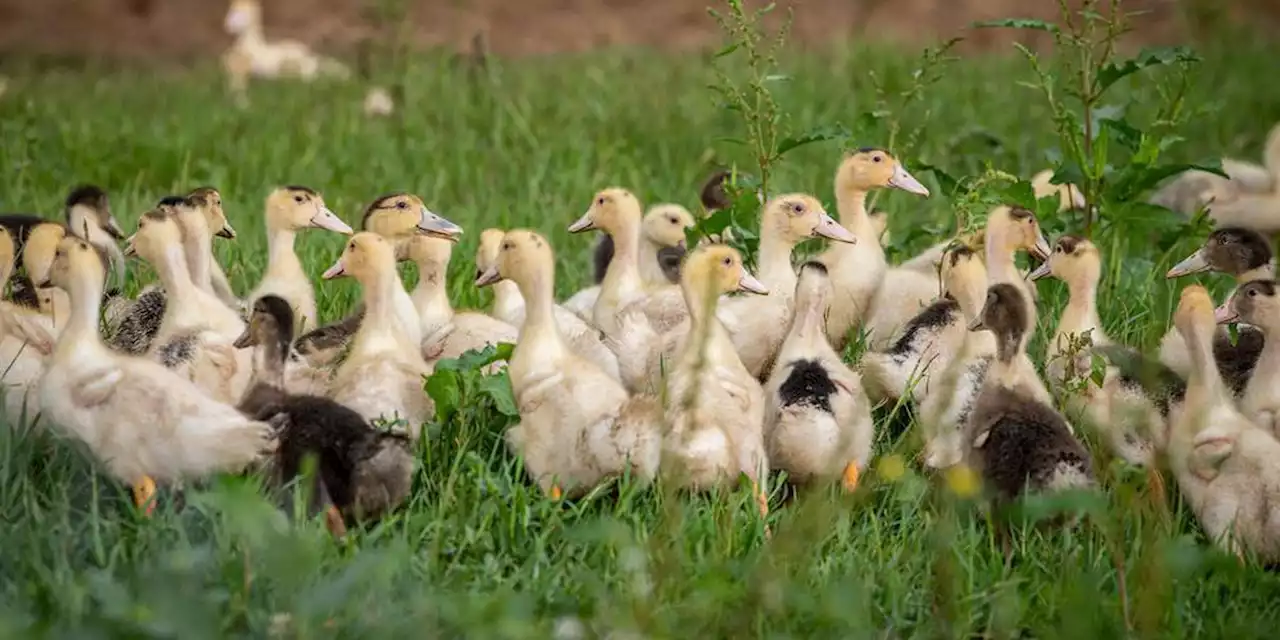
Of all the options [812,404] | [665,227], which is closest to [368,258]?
[812,404]

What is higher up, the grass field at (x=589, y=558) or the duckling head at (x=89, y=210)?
the duckling head at (x=89, y=210)

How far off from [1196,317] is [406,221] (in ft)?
8.20

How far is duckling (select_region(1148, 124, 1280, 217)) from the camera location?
8.15 m

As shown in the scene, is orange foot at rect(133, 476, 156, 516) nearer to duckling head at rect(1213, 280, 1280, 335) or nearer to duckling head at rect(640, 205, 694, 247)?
duckling head at rect(640, 205, 694, 247)

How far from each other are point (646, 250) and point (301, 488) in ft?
8.18

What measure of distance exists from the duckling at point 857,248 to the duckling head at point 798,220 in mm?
245

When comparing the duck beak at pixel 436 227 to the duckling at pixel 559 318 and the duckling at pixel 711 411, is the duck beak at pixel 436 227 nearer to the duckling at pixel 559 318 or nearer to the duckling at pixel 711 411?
the duckling at pixel 559 318

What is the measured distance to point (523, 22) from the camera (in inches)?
534

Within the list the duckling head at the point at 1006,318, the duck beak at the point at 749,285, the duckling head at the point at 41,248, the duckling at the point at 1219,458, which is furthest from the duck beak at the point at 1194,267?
the duckling head at the point at 41,248

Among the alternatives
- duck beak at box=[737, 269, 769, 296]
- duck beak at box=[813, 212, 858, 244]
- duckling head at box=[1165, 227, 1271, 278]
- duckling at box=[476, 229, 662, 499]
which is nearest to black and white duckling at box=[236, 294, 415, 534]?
duckling at box=[476, 229, 662, 499]

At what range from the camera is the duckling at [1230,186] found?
8148 mm

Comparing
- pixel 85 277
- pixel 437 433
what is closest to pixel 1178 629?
pixel 437 433

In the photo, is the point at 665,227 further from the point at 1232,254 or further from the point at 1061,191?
the point at 1232,254

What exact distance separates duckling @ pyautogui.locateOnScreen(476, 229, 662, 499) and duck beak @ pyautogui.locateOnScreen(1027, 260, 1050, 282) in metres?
1.53
